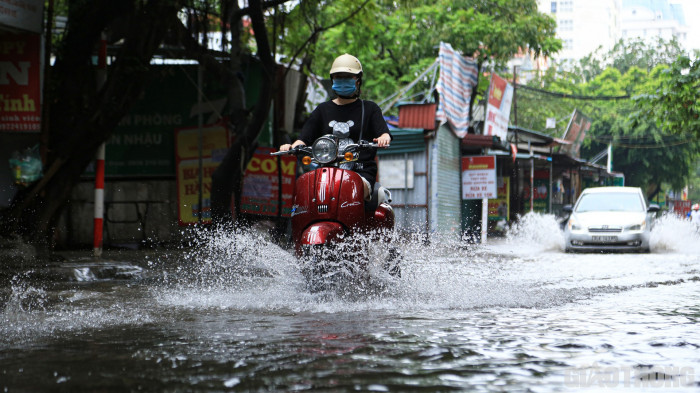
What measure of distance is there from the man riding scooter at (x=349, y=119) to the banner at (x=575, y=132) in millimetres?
29637

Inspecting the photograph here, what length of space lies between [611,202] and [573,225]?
58.0 inches

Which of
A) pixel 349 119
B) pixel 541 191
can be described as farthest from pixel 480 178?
pixel 349 119

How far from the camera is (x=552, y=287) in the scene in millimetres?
7266

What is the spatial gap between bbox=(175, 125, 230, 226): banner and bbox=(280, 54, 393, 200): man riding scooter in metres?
7.79

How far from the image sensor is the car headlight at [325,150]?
5867 millimetres

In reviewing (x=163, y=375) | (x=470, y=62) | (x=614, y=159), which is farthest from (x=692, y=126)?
(x=614, y=159)

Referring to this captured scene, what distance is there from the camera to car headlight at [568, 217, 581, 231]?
1673 cm

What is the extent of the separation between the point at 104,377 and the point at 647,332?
286 cm

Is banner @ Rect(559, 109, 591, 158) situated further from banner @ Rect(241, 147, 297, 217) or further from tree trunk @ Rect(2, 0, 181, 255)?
tree trunk @ Rect(2, 0, 181, 255)

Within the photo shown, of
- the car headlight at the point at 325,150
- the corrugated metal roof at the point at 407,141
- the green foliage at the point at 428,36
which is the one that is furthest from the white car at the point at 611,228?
the car headlight at the point at 325,150

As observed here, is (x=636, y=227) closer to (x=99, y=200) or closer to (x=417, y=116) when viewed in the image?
(x=417, y=116)

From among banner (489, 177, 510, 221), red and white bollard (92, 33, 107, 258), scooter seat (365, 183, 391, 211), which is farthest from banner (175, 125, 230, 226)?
banner (489, 177, 510, 221)

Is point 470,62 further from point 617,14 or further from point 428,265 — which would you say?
point 617,14

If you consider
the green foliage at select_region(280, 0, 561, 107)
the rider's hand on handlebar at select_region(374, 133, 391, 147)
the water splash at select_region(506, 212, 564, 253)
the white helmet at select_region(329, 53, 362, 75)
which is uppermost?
the green foliage at select_region(280, 0, 561, 107)
